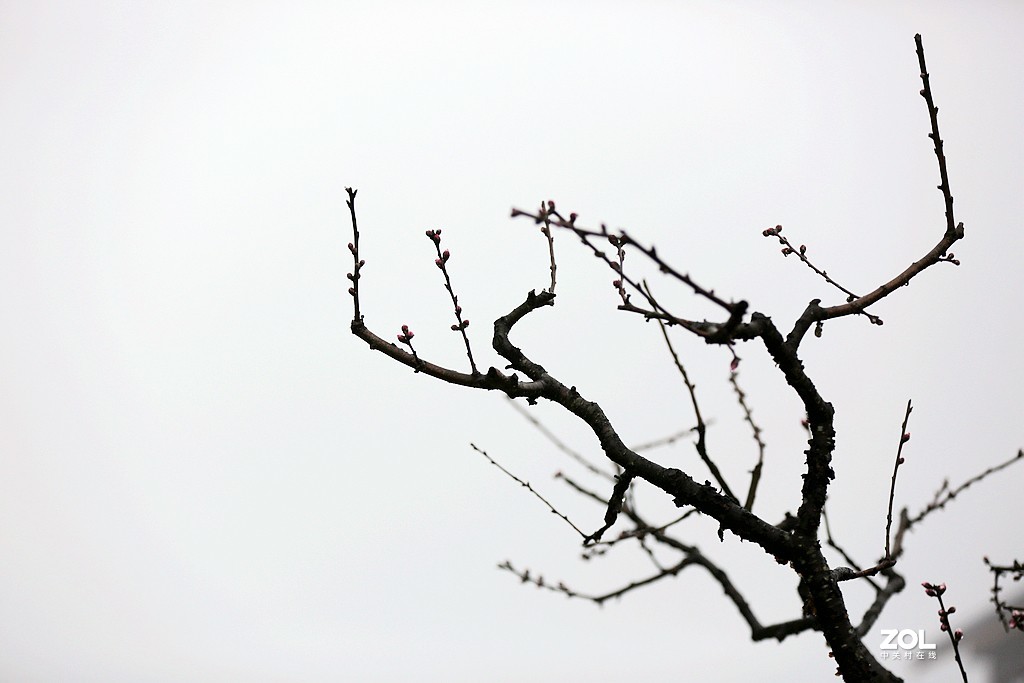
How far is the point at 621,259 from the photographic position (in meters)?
0.96

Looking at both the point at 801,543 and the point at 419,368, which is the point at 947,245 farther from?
the point at 419,368

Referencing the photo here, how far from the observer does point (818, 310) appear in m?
0.95

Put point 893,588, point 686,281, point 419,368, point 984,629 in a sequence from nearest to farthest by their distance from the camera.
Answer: point 686,281 < point 419,368 < point 893,588 < point 984,629

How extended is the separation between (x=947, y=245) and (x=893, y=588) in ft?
3.38

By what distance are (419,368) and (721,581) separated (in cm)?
116

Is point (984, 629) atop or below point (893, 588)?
atop

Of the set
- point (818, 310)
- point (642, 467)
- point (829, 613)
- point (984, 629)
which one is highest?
point (984, 629)

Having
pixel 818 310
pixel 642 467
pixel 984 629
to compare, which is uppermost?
pixel 984 629

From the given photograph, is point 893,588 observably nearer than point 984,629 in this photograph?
Yes

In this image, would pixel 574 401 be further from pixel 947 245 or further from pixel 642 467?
pixel 947 245

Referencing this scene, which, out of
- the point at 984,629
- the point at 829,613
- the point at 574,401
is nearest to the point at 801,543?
the point at 829,613

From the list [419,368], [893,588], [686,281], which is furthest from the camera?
[893,588]

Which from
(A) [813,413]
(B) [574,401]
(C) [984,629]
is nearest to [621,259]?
(B) [574,401]

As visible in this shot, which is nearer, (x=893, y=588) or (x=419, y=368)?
(x=419, y=368)
